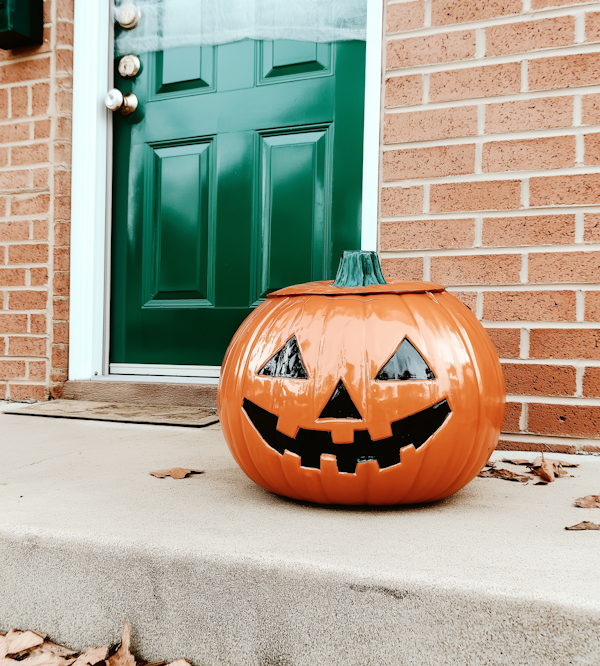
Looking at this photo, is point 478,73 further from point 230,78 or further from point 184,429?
point 184,429

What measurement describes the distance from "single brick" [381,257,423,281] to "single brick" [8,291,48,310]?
1.53 m

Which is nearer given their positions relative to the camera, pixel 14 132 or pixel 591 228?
pixel 591 228

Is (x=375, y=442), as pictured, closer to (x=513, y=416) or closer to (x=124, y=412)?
(x=513, y=416)

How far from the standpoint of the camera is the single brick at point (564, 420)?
1813 mm

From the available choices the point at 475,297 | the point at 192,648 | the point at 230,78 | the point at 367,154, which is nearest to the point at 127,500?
the point at 192,648

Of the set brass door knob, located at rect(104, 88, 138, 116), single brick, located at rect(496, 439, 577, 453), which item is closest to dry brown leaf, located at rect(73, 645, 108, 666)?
single brick, located at rect(496, 439, 577, 453)

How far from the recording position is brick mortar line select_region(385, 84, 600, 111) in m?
1.81

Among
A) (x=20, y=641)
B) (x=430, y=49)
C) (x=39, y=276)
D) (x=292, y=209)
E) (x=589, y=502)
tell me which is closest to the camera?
(x=20, y=641)

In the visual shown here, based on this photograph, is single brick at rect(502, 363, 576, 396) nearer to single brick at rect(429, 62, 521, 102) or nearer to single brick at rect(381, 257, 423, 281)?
single brick at rect(381, 257, 423, 281)

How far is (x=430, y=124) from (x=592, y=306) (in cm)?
79

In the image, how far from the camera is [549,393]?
1851 mm

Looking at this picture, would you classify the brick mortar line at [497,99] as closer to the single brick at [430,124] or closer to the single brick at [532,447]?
the single brick at [430,124]

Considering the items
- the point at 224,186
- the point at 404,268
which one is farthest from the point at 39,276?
the point at 404,268

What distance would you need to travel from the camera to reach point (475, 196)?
191cm
